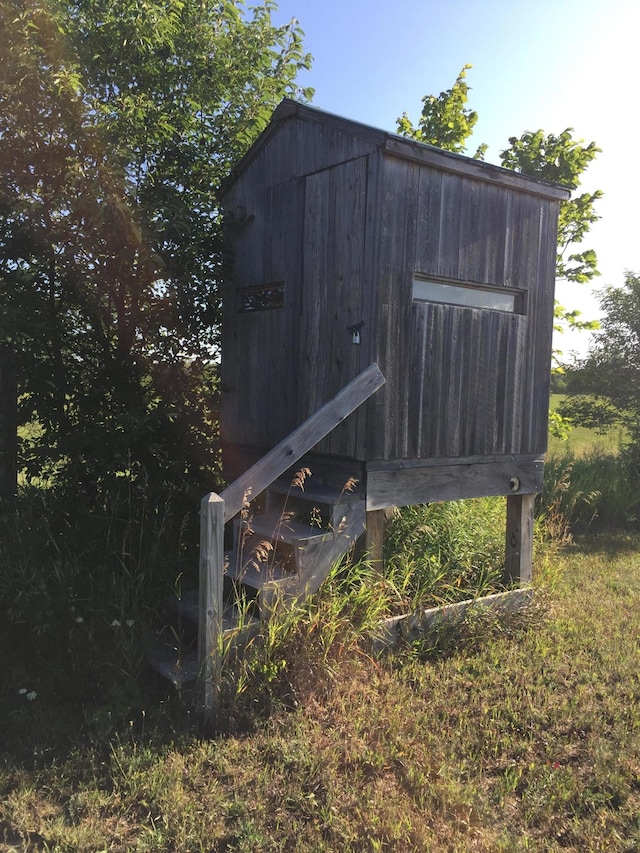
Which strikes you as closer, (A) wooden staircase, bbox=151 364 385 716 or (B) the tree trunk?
(A) wooden staircase, bbox=151 364 385 716

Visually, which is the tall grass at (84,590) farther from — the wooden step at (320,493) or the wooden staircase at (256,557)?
the wooden step at (320,493)

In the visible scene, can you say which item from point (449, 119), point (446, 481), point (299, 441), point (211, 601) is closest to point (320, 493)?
point (299, 441)

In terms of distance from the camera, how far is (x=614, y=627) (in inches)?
201

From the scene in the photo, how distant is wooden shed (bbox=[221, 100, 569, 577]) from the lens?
436 centimetres

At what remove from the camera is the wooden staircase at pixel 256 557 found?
3.36 metres

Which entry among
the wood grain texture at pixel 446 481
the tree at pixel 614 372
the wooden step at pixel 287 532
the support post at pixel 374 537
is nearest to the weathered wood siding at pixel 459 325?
the wood grain texture at pixel 446 481

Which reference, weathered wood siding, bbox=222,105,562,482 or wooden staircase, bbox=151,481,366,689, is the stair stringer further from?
weathered wood siding, bbox=222,105,562,482

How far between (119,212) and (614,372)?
9.87 m

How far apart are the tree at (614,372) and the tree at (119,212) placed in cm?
816

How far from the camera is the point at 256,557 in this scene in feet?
13.0

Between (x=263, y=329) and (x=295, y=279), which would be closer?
(x=295, y=279)

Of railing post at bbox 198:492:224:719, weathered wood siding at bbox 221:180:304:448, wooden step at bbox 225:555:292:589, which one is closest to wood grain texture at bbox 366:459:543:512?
wooden step at bbox 225:555:292:589

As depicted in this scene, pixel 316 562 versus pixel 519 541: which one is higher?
pixel 316 562

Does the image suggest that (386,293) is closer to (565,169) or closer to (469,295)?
(469,295)
